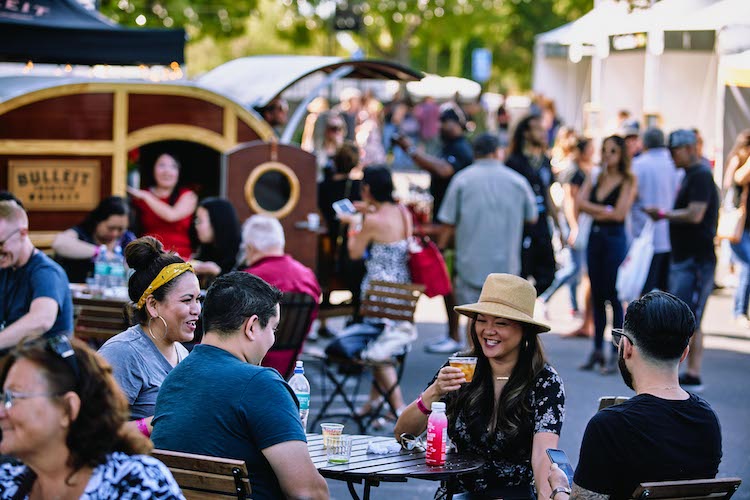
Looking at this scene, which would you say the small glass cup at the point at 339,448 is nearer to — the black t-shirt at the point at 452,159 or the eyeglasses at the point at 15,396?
the eyeglasses at the point at 15,396

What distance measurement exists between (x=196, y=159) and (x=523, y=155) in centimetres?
337

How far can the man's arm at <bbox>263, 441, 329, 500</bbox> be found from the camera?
4059 mm

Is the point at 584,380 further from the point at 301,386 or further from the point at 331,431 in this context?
the point at 331,431

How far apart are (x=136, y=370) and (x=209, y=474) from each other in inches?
40.0

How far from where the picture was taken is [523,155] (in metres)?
11.3

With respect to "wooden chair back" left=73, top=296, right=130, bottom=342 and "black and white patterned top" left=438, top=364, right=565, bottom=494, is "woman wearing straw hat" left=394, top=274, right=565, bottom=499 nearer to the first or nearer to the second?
"black and white patterned top" left=438, top=364, right=565, bottom=494

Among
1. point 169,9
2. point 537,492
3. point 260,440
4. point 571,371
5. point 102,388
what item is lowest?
point 571,371

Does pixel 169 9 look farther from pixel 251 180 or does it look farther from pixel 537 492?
pixel 537 492

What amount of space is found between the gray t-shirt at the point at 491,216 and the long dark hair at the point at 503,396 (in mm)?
5209

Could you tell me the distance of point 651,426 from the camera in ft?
13.3

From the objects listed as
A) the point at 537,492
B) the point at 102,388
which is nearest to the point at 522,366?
the point at 537,492

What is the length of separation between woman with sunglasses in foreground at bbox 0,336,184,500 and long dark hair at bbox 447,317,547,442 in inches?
77.9

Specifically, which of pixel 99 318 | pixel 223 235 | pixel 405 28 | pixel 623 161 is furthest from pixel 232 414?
pixel 405 28

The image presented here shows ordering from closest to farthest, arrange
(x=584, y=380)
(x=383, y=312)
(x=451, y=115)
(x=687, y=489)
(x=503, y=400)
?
(x=687, y=489) → (x=503, y=400) → (x=383, y=312) → (x=584, y=380) → (x=451, y=115)
